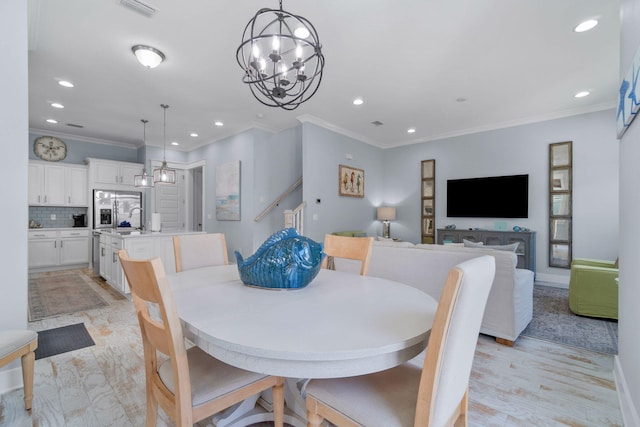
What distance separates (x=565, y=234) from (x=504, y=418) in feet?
13.6

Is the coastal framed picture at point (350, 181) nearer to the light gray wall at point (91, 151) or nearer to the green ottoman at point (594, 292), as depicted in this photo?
the green ottoman at point (594, 292)

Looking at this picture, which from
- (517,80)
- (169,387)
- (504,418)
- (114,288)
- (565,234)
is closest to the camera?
(169,387)

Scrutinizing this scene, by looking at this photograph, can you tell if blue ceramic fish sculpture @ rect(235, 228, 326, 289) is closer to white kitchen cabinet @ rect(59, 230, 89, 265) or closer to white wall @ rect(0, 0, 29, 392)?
white wall @ rect(0, 0, 29, 392)

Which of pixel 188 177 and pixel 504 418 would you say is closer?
pixel 504 418

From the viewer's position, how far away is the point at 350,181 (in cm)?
563

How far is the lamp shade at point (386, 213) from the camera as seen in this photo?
6070mm

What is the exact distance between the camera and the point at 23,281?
1.85 meters

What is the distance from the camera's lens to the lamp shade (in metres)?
6.07

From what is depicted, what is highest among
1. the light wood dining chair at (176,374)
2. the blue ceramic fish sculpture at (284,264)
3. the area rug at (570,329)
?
the blue ceramic fish sculpture at (284,264)

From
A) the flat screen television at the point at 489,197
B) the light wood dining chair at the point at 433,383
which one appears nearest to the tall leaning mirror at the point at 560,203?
the flat screen television at the point at 489,197

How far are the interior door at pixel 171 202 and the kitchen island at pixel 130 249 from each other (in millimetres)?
1963

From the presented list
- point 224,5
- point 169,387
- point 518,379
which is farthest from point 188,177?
point 518,379

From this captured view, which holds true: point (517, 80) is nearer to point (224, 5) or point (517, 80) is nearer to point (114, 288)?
point (224, 5)

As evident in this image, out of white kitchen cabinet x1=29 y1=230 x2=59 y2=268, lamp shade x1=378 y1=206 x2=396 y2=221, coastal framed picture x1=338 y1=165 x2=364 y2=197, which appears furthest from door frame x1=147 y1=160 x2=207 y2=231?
lamp shade x1=378 y1=206 x2=396 y2=221
